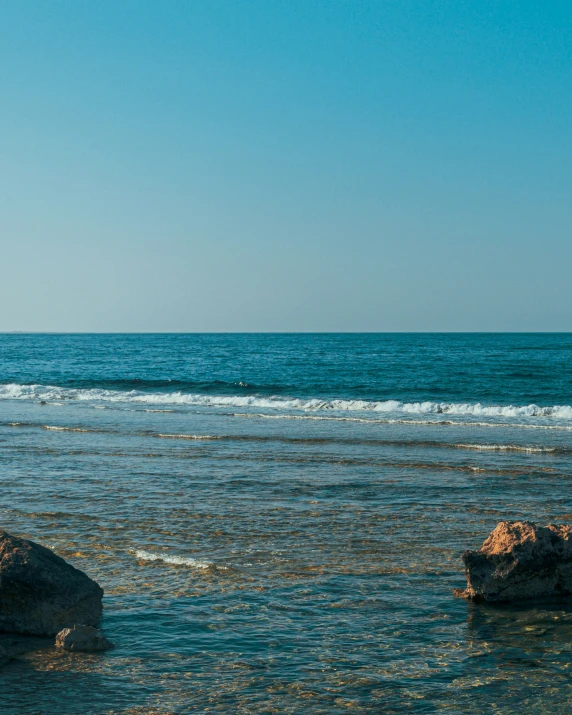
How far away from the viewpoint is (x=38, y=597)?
697 centimetres

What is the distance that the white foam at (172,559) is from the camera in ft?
30.3

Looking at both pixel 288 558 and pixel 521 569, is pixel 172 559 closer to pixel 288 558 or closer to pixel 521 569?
pixel 288 558

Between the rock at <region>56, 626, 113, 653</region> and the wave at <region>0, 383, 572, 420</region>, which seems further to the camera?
the wave at <region>0, 383, 572, 420</region>

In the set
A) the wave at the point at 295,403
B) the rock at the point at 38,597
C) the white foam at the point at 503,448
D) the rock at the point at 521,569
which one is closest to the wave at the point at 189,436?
the white foam at the point at 503,448

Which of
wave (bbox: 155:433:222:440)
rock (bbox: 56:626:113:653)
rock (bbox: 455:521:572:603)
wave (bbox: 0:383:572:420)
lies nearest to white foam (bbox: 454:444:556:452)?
wave (bbox: 155:433:222:440)

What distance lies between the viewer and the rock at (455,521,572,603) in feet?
25.8

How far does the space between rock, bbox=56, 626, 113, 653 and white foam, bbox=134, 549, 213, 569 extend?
2559 millimetres

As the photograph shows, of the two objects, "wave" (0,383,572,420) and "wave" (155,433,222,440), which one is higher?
"wave" (0,383,572,420)

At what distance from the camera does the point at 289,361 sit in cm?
7775

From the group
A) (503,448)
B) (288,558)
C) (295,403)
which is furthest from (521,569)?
(295,403)

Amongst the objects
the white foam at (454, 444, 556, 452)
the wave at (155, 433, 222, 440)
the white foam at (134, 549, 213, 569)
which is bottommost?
the white foam at (134, 549, 213, 569)

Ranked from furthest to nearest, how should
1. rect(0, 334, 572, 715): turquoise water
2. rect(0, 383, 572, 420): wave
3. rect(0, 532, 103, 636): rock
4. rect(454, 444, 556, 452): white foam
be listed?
1. rect(0, 383, 572, 420): wave
2. rect(454, 444, 556, 452): white foam
3. rect(0, 532, 103, 636): rock
4. rect(0, 334, 572, 715): turquoise water

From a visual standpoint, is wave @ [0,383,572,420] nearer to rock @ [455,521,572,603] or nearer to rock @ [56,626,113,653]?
rock @ [455,521,572,603]

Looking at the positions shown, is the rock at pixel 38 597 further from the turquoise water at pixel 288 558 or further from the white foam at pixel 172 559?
the white foam at pixel 172 559
